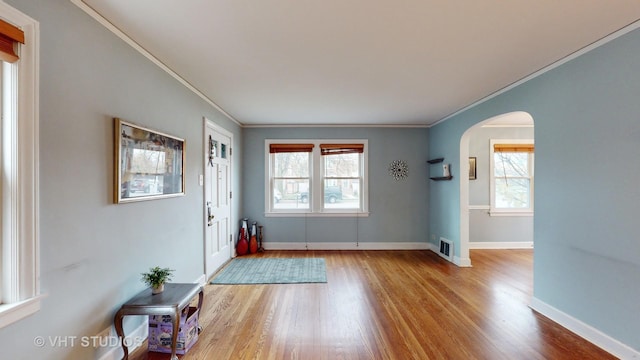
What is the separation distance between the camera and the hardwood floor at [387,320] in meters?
2.09

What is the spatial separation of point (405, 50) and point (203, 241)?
318 cm

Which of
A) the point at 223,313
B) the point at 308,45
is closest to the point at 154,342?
the point at 223,313

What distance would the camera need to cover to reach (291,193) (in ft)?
17.1

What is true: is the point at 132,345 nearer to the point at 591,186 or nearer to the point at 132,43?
the point at 132,43

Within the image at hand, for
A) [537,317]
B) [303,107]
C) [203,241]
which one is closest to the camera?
[537,317]

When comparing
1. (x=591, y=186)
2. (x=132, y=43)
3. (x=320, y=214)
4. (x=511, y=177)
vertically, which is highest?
(x=132, y=43)

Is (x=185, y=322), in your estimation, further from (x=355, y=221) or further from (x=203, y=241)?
(x=355, y=221)

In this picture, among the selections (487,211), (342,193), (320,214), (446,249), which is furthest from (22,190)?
(487,211)

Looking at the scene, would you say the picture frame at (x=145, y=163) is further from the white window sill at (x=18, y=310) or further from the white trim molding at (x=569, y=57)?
the white trim molding at (x=569, y=57)

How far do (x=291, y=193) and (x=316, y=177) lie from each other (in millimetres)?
597

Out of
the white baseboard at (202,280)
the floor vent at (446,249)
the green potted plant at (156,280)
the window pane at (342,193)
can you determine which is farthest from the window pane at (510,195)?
the green potted plant at (156,280)

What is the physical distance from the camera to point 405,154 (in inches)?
203

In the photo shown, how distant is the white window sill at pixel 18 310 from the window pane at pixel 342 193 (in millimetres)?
4186

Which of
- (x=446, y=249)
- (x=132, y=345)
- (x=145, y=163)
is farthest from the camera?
(x=446, y=249)
